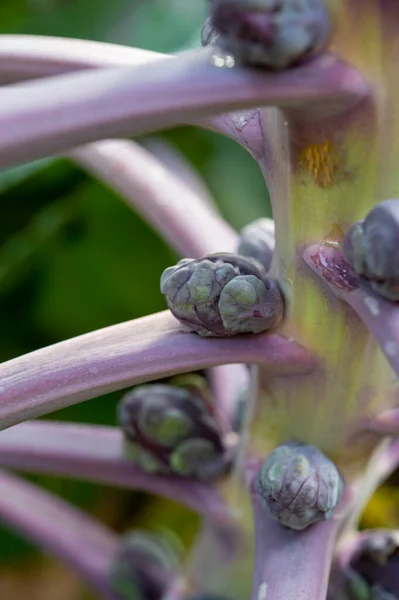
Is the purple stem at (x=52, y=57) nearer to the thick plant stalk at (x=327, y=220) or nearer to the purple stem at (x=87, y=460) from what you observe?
the thick plant stalk at (x=327, y=220)

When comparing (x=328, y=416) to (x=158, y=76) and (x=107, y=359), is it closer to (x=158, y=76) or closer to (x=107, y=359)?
(x=107, y=359)

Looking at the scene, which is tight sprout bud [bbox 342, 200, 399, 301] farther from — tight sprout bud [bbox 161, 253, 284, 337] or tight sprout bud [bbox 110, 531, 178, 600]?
tight sprout bud [bbox 110, 531, 178, 600]

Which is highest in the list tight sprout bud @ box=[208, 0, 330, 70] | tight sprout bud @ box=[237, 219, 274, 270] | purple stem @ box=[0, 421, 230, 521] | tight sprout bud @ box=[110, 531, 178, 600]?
tight sprout bud @ box=[208, 0, 330, 70]

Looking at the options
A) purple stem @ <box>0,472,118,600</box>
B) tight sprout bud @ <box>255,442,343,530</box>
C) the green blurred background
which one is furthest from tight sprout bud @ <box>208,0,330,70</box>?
the green blurred background

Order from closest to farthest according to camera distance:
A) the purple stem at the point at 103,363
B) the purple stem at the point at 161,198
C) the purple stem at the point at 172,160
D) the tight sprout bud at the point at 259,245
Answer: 1. the purple stem at the point at 103,363
2. the tight sprout bud at the point at 259,245
3. the purple stem at the point at 161,198
4. the purple stem at the point at 172,160

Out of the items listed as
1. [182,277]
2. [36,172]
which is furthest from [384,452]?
[36,172]

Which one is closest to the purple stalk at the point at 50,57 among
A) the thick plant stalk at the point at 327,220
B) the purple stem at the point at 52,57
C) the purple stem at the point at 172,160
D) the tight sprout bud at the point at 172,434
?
the purple stem at the point at 52,57
